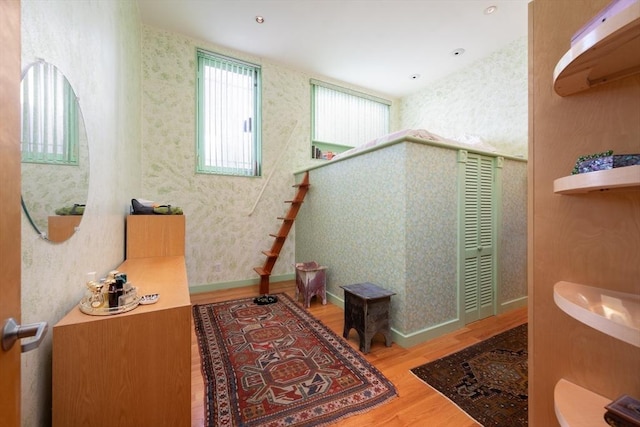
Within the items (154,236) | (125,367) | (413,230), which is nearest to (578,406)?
(413,230)

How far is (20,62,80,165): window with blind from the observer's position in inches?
32.3

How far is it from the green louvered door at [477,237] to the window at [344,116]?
96.5 inches

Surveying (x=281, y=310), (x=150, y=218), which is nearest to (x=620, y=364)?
(x=281, y=310)

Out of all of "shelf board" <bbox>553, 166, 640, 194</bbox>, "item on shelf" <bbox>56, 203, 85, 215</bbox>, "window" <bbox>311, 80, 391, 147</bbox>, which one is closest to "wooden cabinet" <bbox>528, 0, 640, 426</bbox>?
"shelf board" <bbox>553, 166, 640, 194</bbox>

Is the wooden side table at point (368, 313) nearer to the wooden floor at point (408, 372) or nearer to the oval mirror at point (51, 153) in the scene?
the wooden floor at point (408, 372)

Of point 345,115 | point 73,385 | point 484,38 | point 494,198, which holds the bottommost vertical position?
point 73,385

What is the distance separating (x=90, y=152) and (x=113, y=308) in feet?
2.96

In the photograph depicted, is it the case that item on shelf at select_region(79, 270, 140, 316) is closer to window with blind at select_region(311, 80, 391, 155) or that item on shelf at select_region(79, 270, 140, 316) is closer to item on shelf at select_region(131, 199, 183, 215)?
item on shelf at select_region(131, 199, 183, 215)

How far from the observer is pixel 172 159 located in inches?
124

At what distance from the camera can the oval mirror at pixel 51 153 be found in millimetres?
823

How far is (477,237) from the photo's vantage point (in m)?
2.38

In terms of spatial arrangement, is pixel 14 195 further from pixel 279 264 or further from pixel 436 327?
pixel 279 264

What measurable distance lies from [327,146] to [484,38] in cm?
252

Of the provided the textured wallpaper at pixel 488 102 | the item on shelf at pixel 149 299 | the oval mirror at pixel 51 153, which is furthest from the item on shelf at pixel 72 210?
the textured wallpaper at pixel 488 102
